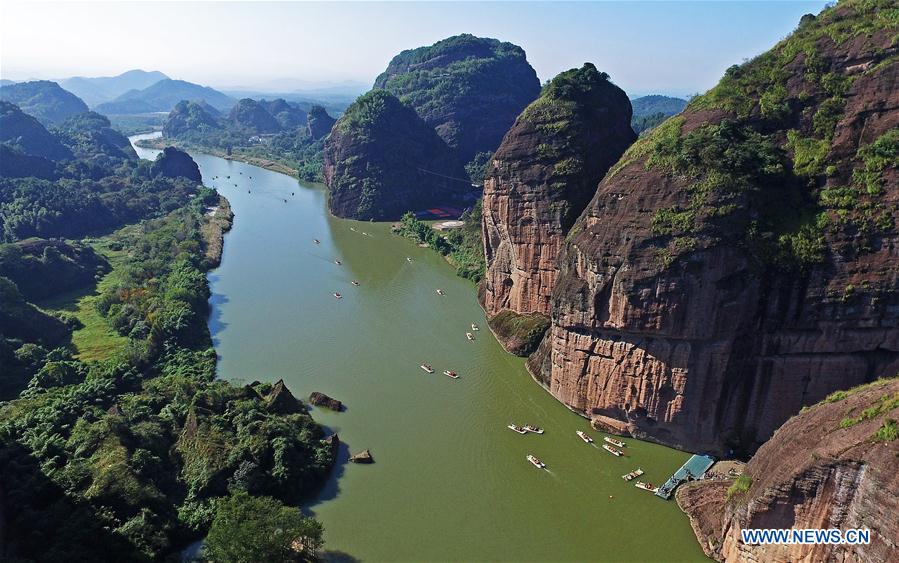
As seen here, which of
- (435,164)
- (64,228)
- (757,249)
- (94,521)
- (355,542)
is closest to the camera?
(94,521)

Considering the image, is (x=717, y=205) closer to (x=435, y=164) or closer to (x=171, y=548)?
(x=171, y=548)

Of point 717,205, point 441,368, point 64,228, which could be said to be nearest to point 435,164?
point 64,228

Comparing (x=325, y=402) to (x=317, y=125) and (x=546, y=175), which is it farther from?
(x=317, y=125)

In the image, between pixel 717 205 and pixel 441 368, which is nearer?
pixel 717 205

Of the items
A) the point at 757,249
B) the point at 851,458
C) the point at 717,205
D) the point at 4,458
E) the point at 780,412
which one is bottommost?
the point at 4,458

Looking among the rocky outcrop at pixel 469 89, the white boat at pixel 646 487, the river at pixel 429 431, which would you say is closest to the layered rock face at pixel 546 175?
the river at pixel 429 431

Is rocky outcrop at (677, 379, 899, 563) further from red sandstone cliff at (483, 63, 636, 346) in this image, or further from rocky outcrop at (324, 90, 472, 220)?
rocky outcrop at (324, 90, 472, 220)
